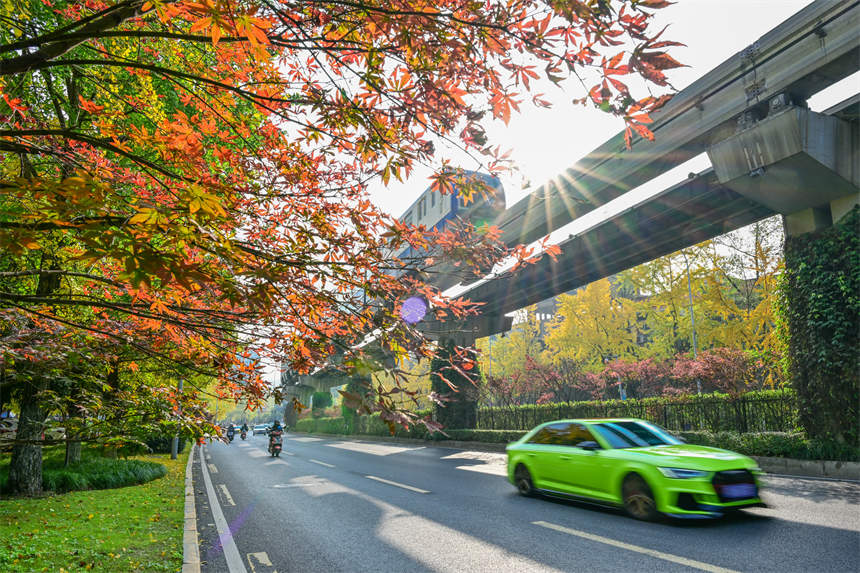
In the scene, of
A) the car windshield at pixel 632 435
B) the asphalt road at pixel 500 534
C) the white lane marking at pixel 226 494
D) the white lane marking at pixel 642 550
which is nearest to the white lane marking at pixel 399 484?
the asphalt road at pixel 500 534

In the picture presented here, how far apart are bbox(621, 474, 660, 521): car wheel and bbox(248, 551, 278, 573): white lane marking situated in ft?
15.3

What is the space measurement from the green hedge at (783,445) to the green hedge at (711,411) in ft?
3.77

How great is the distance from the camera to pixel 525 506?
26.3ft

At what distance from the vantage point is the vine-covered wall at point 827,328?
11.0m

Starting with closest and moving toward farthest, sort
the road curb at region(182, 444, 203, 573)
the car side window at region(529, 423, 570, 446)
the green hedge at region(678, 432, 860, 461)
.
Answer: the road curb at region(182, 444, 203, 573)
the car side window at region(529, 423, 570, 446)
the green hedge at region(678, 432, 860, 461)

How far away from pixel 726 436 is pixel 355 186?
12876 millimetres

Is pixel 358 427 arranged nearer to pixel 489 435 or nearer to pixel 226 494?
pixel 489 435

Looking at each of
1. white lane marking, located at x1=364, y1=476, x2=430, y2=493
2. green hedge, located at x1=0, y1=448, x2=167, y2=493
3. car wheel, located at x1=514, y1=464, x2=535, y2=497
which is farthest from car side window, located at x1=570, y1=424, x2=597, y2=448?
green hedge, located at x1=0, y1=448, x2=167, y2=493

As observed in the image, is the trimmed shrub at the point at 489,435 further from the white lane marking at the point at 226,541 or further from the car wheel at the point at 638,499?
the car wheel at the point at 638,499

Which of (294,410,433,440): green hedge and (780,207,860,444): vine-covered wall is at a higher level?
(780,207,860,444): vine-covered wall

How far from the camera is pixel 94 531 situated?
6.76 meters

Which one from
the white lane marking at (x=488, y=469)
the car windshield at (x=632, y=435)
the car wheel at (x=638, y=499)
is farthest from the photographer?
the white lane marking at (x=488, y=469)

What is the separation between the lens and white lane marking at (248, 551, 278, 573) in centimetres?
555

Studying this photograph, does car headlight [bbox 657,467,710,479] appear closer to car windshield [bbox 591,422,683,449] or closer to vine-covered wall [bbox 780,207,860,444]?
car windshield [bbox 591,422,683,449]
